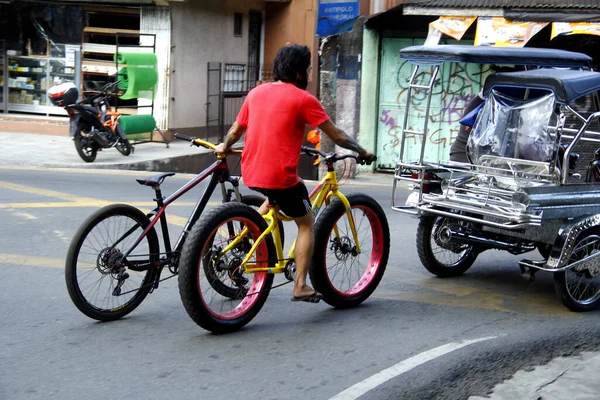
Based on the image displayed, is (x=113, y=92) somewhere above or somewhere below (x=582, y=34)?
below

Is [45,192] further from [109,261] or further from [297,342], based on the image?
[297,342]

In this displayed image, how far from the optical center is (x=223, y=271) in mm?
5688

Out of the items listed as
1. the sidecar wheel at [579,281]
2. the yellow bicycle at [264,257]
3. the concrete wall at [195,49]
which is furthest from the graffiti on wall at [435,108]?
the yellow bicycle at [264,257]

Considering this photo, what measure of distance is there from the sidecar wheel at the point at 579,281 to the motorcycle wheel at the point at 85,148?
10.4m

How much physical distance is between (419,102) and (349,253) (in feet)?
33.3

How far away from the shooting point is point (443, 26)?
14.9 metres

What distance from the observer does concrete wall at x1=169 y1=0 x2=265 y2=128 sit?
1878 cm

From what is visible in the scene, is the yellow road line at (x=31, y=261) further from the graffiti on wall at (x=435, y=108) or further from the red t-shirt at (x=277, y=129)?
the graffiti on wall at (x=435, y=108)

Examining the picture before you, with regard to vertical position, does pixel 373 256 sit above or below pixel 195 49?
below

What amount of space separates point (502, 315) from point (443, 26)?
9438 millimetres

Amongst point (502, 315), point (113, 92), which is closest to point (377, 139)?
point (113, 92)

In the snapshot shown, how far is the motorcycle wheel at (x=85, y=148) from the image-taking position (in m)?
15.0

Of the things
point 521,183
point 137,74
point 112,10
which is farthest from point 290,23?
point 521,183

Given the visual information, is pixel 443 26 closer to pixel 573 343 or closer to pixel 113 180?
pixel 113 180
